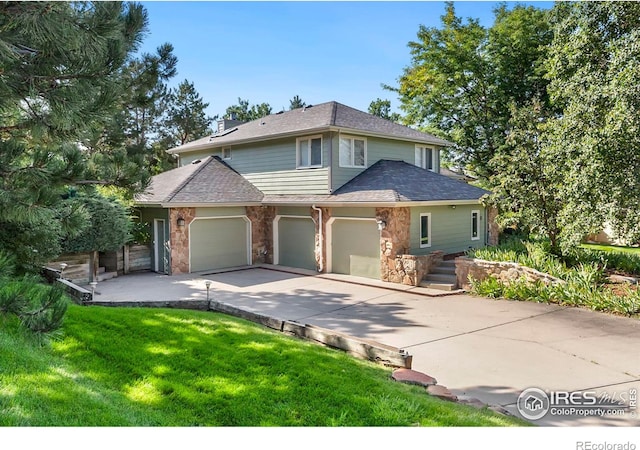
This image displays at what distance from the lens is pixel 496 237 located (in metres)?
19.4

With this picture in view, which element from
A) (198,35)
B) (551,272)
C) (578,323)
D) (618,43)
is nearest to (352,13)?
(198,35)

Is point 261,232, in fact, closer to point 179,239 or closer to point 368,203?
point 179,239

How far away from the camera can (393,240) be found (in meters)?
13.7

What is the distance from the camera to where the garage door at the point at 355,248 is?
47.1 feet

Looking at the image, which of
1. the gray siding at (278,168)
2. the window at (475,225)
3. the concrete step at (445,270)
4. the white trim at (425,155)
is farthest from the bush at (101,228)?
the window at (475,225)

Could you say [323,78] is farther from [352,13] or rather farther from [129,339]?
[129,339]

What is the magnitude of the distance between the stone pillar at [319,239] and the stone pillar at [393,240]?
88.0 inches

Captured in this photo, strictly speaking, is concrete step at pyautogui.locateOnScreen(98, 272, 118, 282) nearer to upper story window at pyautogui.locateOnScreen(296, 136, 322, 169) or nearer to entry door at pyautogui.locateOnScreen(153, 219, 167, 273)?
entry door at pyautogui.locateOnScreen(153, 219, 167, 273)

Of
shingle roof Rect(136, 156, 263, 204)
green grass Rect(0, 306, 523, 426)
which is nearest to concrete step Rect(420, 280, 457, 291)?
green grass Rect(0, 306, 523, 426)

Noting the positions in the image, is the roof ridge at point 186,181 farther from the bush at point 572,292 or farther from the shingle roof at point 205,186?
the bush at point 572,292

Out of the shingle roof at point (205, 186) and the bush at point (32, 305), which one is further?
the shingle roof at point (205, 186)

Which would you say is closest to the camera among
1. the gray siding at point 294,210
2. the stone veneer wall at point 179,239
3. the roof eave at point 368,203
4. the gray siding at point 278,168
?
the roof eave at point 368,203

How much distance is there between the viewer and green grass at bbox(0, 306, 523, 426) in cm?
413

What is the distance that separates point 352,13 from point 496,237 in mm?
14891
